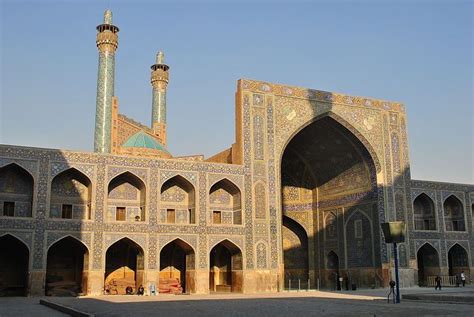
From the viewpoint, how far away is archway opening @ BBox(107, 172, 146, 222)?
24922mm

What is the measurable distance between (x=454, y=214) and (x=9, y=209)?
1034 inches

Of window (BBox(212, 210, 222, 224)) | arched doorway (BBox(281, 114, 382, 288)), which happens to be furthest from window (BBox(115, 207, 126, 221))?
arched doorway (BBox(281, 114, 382, 288))

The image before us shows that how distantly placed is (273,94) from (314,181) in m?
8.82

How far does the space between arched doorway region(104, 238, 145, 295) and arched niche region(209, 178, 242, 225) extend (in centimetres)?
435

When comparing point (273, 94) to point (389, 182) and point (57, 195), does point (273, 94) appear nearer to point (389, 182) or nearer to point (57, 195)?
point (389, 182)

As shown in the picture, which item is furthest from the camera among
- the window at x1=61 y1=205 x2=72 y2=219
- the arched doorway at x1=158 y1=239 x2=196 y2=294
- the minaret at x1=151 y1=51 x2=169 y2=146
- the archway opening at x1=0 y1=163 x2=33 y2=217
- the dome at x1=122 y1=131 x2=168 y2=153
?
the minaret at x1=151 y1=51 x2=169 y2=146

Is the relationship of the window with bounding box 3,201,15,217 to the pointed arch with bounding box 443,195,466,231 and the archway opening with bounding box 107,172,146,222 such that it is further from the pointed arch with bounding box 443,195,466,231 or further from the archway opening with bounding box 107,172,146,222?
the pointed arch with bounding box 443,195,466,231

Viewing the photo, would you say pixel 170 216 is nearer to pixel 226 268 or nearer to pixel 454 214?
pixel 226 268

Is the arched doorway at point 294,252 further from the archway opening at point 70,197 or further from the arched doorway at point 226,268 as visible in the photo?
the archway opening at point 70,197

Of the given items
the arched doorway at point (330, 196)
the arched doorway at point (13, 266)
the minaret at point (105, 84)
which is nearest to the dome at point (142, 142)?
the minaret at point (105, 84)

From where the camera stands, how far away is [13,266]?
23.9 m

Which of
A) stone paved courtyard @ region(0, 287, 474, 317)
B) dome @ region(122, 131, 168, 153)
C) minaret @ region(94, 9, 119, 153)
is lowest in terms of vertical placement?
stone paved courtyard @ region(0, 287, 474, 317)

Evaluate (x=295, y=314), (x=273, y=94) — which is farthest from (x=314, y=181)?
(x=295, y=314)

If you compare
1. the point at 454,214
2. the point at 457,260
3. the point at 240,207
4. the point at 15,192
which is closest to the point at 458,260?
the point at 457,260
